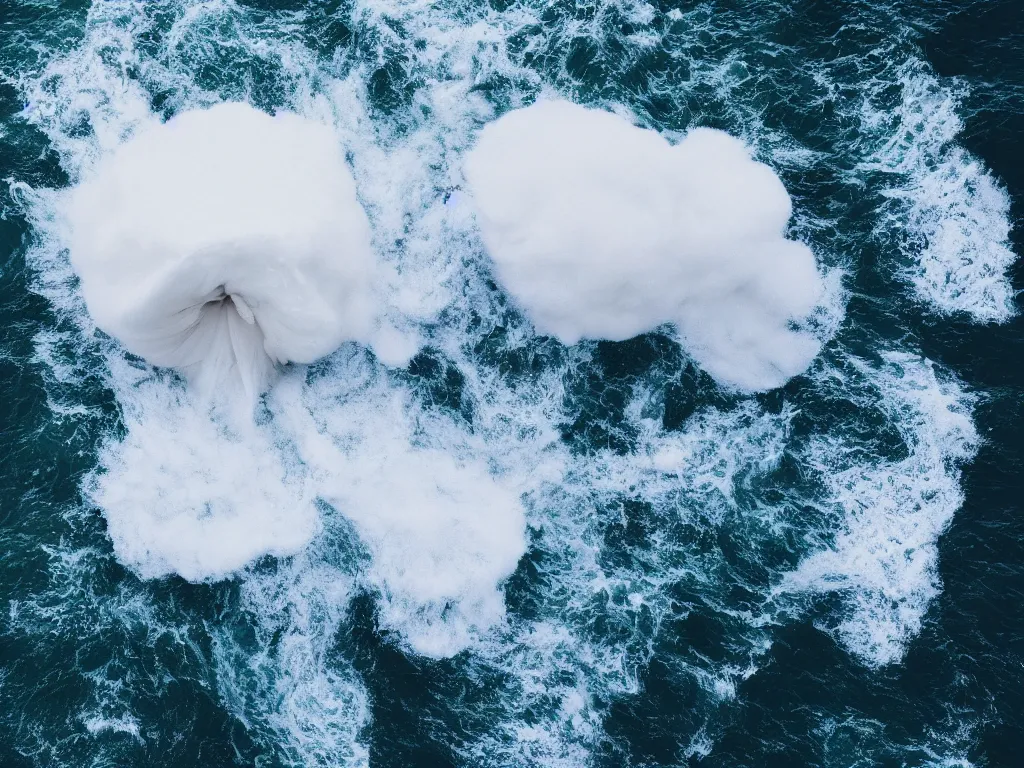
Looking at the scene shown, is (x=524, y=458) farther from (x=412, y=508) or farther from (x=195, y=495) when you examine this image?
(x=195, y=495)

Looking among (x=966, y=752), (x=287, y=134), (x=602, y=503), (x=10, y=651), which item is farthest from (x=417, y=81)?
(x=966, y=752)

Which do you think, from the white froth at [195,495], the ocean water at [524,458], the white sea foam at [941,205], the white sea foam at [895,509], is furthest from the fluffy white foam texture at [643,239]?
the white froth at [195,495]

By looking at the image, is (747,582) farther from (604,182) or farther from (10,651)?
(10,651)

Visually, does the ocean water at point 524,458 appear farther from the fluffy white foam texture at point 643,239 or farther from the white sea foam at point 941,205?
the fluffy white foam texture at point 643,239

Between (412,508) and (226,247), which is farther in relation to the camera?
(412,508)

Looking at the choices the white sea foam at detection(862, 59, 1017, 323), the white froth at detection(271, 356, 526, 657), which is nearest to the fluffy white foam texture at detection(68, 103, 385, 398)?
the white froth at detection(271, 356, 526, 657)

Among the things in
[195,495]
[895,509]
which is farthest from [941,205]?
[195,495]

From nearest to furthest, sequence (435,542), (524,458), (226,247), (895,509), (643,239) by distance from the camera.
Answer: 1. (226,247)
2. (435,542)
3. (643,239)
4. (895,509)
5. (524,458)

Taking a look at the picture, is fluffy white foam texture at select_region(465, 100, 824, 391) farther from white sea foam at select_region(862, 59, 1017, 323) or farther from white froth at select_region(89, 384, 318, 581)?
white froth at select_region(89, 384, 318, 581)
